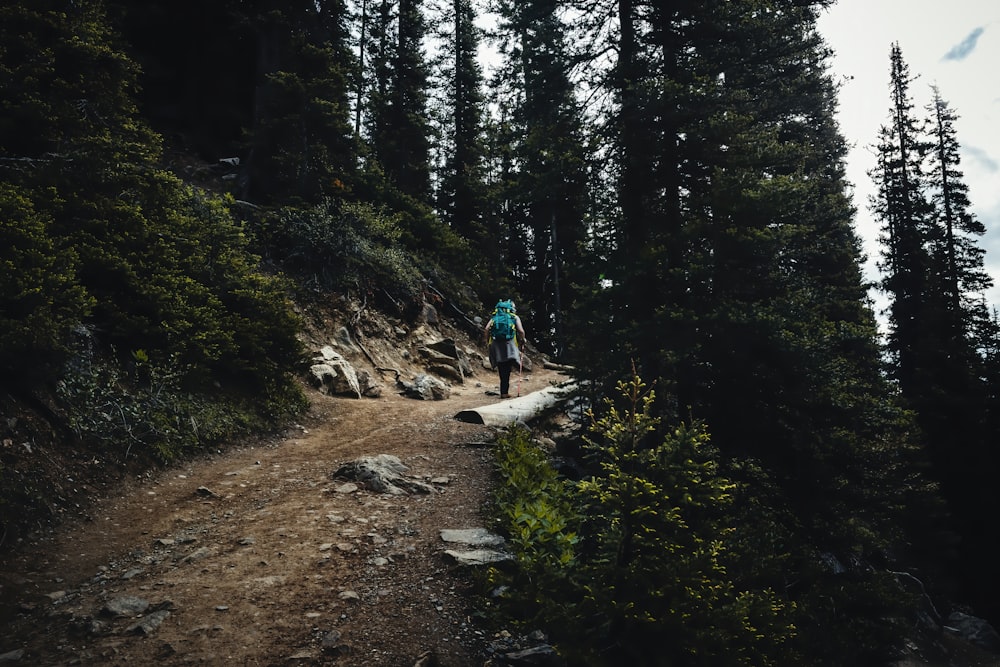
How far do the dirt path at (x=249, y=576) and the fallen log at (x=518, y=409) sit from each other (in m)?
3.02

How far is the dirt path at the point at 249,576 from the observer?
3664mm

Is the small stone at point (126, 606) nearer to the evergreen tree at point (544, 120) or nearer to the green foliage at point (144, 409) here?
the green foliage at point (144, 409)

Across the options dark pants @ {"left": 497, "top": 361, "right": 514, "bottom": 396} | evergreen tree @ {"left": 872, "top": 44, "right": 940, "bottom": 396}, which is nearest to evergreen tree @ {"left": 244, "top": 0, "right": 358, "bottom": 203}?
dark pants @ {"left": 497, "top": 361, "right": 514, "bottom": 396}

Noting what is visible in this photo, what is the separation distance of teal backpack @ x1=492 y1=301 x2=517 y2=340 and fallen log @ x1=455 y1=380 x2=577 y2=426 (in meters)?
1.80

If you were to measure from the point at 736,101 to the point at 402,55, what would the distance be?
22.6 meters

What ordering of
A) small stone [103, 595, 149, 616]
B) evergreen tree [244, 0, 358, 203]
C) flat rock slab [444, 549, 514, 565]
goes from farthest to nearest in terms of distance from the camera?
evergreen tree [244, 0, 358, 203], flat rock slab [444, 549, 514, 565], small stone [103, 595, 149, 616]

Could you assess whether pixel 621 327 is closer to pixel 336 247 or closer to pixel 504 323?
pixel 504 323

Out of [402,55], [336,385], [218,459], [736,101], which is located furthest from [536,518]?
[402,55]

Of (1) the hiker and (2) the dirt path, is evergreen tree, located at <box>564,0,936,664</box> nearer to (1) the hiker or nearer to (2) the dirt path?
(1) the hiker

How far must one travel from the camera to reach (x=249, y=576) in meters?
4.50

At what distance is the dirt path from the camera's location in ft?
12.0

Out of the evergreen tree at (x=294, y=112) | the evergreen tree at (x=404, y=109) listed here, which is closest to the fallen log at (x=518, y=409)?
the evergreen tree at (x=294, y=112)

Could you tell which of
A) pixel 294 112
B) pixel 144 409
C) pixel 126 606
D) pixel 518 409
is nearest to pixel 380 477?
pixel 126 606

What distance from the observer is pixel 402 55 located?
87.9ft
